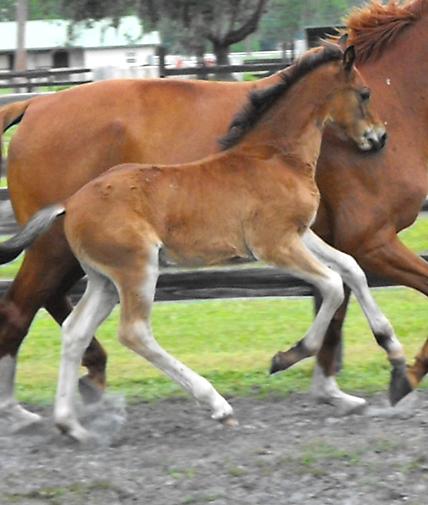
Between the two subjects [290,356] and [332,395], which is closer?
[290,356]

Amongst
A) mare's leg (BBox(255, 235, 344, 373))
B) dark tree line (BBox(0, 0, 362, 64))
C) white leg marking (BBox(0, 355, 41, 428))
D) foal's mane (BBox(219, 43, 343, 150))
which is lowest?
dark tree line (BBox(0, 0, 362, 64))

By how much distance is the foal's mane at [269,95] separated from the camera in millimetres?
5898

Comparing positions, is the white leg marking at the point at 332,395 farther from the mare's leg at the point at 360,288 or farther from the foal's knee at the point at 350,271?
the foal's knee at the point at 350,271

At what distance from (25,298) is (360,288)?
1.72 meters

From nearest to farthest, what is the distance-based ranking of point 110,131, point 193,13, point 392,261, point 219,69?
1. point 392,261
2. point 110,131
3. point 219,69
4. point 193,13

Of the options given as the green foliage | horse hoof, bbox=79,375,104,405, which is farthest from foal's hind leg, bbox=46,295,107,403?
the green foliage

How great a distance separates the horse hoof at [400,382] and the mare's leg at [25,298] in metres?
1.71

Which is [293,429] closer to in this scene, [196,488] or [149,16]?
[196,488]

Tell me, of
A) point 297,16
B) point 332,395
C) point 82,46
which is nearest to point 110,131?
point 332,395

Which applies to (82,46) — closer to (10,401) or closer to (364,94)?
(10,401)

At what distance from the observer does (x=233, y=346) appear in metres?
8.32

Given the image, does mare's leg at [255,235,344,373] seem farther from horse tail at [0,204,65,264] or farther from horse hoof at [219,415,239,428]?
horse tail at [0,204,65,264]

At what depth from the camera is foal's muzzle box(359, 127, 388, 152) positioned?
5.88 metres

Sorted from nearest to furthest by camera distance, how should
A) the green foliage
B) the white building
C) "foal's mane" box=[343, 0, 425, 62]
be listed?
1. "foal's mane" box=[343, 0, 425, 62]
2. the green foliage
3. the white building
